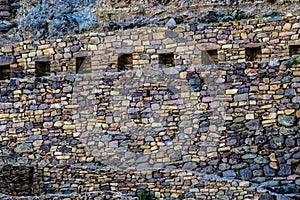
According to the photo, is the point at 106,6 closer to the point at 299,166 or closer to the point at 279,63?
the point at 279,63

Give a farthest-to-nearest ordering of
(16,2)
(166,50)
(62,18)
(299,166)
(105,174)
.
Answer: (16,2) → (62,18) → (166,50) → (105,174) → (299,166)

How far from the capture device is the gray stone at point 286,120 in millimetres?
11367

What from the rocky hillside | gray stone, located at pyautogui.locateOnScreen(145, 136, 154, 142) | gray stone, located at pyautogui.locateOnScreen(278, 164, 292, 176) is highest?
the rocky hillside

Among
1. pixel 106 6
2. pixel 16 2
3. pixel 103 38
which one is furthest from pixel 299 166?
pixel 16 2

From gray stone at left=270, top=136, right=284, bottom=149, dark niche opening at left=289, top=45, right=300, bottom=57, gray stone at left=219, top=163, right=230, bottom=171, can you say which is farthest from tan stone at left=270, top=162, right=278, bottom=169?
dark niche opening at left=289, top=45, right=300, bottom=57

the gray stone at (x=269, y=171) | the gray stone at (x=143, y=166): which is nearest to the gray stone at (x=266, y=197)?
the gray stone at (x=269, y=171)

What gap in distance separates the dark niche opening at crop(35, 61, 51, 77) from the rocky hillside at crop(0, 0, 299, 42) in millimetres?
1585

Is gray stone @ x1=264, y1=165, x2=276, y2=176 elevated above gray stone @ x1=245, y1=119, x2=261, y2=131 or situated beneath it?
situated beneath

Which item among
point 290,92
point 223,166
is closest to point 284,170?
point 223,166

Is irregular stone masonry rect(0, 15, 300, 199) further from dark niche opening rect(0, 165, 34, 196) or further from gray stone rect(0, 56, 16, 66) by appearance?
gray stone rect(0, 56, 16, 66)

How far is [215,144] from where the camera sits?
11.7 m

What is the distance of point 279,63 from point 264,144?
62.8 inches

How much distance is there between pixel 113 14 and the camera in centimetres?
1520

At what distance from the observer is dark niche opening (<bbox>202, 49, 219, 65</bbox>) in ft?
41.7
